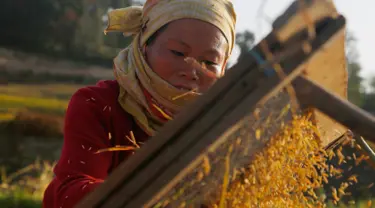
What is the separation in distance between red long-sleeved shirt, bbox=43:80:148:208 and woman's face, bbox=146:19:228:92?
22 centimetres

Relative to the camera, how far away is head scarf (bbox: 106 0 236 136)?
1.94 metres

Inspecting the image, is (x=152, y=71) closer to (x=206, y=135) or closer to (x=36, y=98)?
(x=206, y=135)

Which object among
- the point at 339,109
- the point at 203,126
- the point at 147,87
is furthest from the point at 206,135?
the point at 147,87

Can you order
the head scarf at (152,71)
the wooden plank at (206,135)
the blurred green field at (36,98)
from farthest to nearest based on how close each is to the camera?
the blurred green field at (36,98), the head scarf at (152,71), the wooden plank at (206,135)

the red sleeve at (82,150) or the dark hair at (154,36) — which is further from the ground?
the dark hair at (154,36)

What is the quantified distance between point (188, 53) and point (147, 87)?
0.66ft

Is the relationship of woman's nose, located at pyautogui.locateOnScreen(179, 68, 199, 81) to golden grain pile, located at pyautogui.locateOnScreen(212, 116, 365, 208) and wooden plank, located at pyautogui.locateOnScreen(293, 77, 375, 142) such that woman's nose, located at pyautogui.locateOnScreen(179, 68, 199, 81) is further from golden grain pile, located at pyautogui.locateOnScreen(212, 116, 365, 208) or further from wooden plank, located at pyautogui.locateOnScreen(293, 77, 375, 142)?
wooden plank, located at pyautogui.locateOnScreen(293, 77, 375, 142)

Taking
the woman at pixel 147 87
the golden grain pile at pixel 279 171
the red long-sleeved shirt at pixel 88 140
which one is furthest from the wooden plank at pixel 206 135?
the woman at pixel 147 87

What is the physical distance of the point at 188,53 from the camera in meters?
1.90

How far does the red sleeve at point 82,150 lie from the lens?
1.62m

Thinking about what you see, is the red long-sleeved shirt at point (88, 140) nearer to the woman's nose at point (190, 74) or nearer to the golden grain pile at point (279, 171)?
the woman's nose at point (190, 74)

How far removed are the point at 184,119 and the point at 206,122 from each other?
45 millimetres

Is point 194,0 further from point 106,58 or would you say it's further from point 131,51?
point 106,58

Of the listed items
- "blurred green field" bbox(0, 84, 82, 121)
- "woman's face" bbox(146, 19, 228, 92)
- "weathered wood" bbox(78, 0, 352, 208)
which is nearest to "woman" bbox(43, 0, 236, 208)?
"woman's face" bbox(146, 19, 228, 92)
